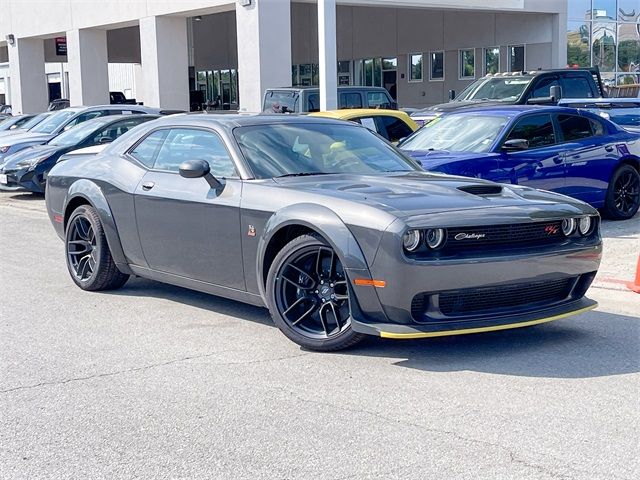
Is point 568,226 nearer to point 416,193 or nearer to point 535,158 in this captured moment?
point 416,193

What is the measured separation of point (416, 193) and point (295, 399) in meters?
1.65

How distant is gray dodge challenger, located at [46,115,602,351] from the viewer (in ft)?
17.7

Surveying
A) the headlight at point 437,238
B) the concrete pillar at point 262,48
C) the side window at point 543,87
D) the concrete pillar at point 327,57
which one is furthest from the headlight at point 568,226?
the concrete pillar at point 262,48

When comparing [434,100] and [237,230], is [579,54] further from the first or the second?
[237,230]

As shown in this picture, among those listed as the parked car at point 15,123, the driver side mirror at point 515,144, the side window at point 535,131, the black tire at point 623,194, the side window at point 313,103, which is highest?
the side window at point 313,103

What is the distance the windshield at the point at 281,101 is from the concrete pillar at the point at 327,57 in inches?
65.9

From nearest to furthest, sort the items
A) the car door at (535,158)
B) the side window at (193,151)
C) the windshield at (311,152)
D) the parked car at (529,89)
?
the windshield at (311,152) < the side window at (193,151) < the car door at (535,158) < the parked car at (529,89)

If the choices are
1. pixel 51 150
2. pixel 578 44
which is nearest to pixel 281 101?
pixel 51 150

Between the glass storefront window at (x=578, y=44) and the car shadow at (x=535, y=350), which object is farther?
the glass storefront window at (x=578, y=44)

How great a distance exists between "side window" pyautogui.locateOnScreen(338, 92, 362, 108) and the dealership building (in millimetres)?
3184

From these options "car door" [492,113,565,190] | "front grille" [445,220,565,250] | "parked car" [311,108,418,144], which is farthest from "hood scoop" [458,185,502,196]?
"parked car" [311,108,418,144]

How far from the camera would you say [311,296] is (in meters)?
5.88

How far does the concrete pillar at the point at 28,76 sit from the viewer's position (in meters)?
37.4

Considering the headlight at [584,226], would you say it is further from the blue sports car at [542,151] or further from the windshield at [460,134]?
the windshield at [460,134]
